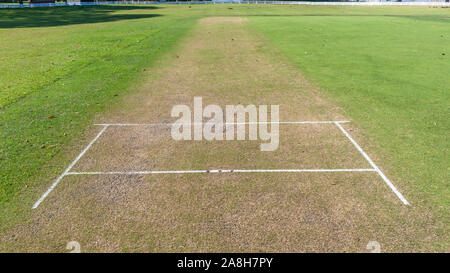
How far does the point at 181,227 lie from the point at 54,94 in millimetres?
10233

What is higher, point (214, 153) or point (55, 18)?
point (55, 18)

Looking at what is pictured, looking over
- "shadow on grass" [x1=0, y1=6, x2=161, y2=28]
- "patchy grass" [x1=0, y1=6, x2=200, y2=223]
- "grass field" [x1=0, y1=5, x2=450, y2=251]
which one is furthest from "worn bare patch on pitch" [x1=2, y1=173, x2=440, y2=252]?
"shadow on grass" [x1=0, y1=6, x2=161, y2=28]

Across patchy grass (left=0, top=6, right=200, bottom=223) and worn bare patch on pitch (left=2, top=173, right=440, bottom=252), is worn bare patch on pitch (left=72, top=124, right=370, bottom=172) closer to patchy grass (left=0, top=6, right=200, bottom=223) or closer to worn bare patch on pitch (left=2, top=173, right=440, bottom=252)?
worn bare patch on pitch (left=2, top=173, right=440, bottom=252)

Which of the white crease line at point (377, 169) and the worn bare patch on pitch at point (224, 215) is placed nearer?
the worn bare patch on pitch at point (224, 215)

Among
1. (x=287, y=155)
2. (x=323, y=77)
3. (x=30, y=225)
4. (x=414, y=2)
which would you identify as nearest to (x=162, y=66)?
(x=323, y=77)

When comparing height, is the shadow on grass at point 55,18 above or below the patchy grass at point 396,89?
above

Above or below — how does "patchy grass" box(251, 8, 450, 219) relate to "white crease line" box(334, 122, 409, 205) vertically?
above

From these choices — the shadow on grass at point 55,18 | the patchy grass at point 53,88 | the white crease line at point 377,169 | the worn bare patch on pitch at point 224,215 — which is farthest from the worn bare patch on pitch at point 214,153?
the shadow on grass at point 55,18

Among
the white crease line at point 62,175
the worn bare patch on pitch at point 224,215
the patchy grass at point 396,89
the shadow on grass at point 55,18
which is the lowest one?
the worn bare patch on pitch at point 224,215

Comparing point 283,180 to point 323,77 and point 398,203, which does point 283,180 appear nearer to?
point 398,203

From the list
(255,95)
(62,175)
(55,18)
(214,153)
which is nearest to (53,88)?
(62,175)

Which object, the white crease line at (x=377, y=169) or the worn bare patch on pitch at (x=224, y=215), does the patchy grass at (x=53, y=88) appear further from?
the white crease line at (x=377, y=169)

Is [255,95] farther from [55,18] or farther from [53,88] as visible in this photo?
[55,18]

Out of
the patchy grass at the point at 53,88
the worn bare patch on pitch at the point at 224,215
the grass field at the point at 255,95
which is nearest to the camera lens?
the worn bare patch on pitch at the point at 224,215
